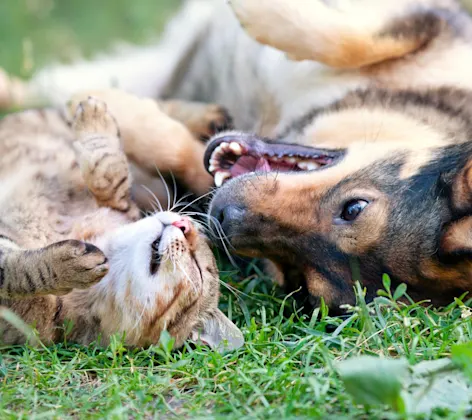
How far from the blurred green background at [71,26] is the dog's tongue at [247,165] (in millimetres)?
2826

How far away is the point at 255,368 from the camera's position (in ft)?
9.98

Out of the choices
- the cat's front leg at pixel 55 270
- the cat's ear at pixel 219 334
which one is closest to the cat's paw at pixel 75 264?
the cat's front leg at pixel 55 270

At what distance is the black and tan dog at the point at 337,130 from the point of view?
336 centimetres

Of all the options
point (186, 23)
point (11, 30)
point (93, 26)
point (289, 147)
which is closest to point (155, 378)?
point (289, 147)

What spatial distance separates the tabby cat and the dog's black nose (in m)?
0.21

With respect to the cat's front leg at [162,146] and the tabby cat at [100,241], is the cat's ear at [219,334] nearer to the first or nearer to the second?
the tabby cat at [100,241]

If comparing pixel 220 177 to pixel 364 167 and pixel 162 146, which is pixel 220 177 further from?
pixel 364 167

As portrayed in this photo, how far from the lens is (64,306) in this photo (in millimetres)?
3539

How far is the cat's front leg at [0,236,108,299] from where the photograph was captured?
3135 millimetres

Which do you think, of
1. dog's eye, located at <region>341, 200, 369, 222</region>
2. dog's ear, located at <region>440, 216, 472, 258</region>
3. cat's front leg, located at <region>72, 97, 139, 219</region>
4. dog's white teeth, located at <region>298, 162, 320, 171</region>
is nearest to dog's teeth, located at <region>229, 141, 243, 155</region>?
dog's white teeth, located at <region>298, 162, 320, 171</region>

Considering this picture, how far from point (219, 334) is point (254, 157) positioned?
3.26ft

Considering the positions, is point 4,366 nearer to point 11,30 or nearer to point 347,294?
point 347,294

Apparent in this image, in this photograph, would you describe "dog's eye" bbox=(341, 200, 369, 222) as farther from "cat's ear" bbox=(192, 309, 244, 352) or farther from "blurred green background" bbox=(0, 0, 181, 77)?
"blurred green background" bbox=(0, 0, 181, 77)

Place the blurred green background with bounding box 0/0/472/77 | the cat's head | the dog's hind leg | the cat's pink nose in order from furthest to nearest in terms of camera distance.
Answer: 1. the blurred green background with bounding box 0/0/472/77
2. the dog's hind leg
3. the cat's pink nose
4. the cat's head
